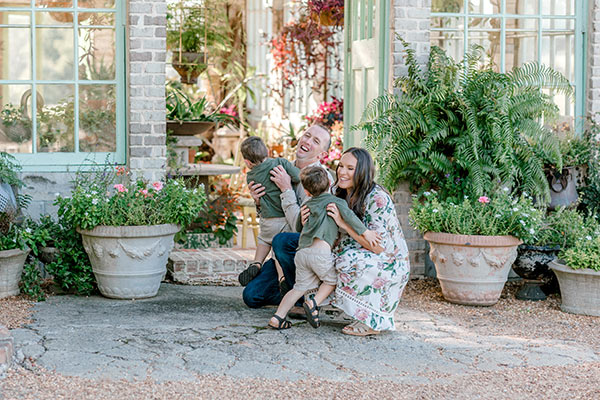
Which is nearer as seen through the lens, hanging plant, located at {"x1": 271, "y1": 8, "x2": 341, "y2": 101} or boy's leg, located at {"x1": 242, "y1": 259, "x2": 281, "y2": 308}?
boy's leg, located at {"x1": 242, "y1": 259, "x2": 281, "y2": 308}

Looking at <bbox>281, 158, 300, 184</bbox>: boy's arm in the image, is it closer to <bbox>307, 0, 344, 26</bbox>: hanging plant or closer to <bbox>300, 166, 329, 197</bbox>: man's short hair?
<bbox>300, 166, 329, 197</bbox>: man's short hair

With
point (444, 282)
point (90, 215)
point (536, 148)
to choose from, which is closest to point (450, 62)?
point (536, 148)

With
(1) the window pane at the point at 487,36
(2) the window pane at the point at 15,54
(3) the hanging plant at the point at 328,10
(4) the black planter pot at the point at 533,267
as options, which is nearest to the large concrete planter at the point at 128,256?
(2) the window pane at the point at 15,54

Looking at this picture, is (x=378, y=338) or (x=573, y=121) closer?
(x=378, y=338)

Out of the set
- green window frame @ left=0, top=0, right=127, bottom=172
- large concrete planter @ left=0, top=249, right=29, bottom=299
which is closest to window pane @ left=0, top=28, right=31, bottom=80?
green window frame @ left=0, top=0, right=127, bottom=172

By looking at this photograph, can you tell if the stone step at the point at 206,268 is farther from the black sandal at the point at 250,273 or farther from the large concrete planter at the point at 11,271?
the large concrete planter at the point at 11,271

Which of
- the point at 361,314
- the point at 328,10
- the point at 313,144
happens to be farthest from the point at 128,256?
the point at 328,10

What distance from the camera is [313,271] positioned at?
4.73m

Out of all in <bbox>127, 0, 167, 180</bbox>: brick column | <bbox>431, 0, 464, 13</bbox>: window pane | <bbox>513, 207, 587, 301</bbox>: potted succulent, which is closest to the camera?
<bbox>513, 207, 587, 301</bbox>: potted succulent

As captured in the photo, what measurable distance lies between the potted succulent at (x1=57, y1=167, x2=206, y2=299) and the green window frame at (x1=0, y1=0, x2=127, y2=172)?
1.75 ft

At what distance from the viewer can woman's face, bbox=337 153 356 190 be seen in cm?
475

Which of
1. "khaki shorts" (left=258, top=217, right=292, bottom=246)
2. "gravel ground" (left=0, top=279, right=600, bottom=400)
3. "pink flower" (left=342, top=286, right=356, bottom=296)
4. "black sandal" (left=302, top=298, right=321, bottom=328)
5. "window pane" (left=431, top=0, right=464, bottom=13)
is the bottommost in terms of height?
"gravel ground" (left=0, top=279, right=600, bottom=400)

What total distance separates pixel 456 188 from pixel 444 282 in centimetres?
70

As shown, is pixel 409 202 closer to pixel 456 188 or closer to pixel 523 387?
pixel 456 188
